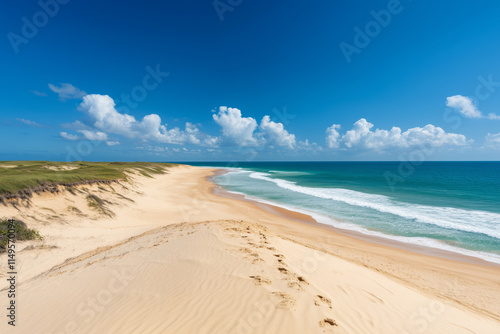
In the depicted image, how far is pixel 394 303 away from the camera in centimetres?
611

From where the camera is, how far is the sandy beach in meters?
4.83

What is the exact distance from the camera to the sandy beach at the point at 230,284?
4.83 m

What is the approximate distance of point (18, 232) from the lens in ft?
34.7

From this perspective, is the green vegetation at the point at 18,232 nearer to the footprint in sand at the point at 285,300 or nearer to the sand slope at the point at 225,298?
the sand slope at the point at 225,298

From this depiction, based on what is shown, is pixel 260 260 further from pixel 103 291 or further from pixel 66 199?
pixel 66 199

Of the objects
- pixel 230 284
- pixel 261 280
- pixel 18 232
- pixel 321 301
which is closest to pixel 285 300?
pixel 321 301

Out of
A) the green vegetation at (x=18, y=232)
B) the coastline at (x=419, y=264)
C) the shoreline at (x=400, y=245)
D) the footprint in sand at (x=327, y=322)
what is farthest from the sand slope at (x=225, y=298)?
the shoreline at (x=400, y=245)

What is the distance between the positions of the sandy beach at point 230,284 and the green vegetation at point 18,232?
538mm

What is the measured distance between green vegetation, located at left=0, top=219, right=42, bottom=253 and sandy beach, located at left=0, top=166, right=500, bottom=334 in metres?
0.54

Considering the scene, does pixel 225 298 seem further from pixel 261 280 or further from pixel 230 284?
pixel 261 280

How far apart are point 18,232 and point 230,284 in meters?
12.2

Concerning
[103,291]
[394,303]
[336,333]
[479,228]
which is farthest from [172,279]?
[479,228]

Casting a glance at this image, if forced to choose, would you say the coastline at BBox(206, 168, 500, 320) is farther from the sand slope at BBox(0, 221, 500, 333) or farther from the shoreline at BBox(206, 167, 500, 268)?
the sand slope at BBox(0, 221, 500, 333)

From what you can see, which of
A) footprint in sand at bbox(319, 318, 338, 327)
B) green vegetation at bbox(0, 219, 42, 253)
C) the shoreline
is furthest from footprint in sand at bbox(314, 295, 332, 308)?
green vegetation at bbox(0, 219, 42, 253)
